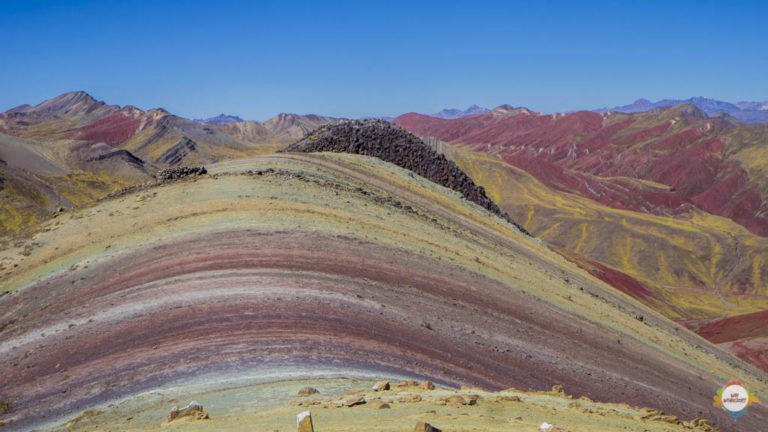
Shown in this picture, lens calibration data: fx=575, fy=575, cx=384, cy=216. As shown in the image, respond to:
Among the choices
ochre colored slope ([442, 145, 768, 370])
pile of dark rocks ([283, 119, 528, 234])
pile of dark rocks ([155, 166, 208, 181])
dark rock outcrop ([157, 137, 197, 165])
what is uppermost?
dark rock outcrop ([157, 137, 197, 165])

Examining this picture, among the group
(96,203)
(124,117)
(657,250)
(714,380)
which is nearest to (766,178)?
(657,250)

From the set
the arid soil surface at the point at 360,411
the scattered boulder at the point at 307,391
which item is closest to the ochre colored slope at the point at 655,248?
the arid soil surface at the point at 360,411

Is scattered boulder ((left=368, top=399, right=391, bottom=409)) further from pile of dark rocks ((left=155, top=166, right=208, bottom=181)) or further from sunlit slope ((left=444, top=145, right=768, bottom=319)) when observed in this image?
sunlit slope ((left=444, top=145, right=768, bottom=319))

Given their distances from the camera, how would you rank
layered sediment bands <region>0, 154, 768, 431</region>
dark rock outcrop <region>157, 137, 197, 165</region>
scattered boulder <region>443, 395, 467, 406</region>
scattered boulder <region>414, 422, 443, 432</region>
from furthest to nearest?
dark rock outcrop <region>157, 137, 197, 165</region> < layered sediment bands <region>0, 154, 768, 431</region> < scattered boulder <region>443, 395, 467, 406</region> < scattered boulder <region>414, 422, 443, 432</region>

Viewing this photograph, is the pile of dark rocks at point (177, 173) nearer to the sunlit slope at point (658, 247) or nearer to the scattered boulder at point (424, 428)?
the scattered boulder at point (424, 428)

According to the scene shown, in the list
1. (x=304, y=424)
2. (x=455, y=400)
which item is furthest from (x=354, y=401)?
(x=304, y=424)

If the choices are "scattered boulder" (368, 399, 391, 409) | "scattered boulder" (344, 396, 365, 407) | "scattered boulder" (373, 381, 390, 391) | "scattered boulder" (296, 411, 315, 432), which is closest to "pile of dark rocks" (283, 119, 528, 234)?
"scattered boulder" (373, 381, 390, 391)
